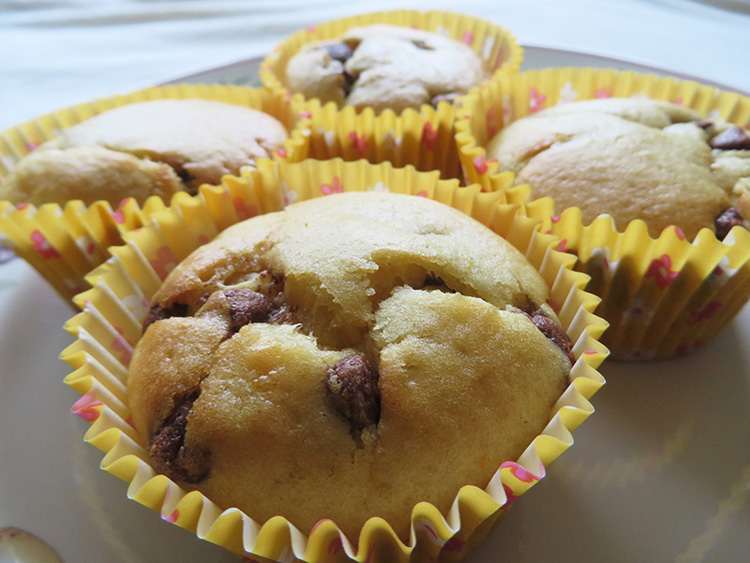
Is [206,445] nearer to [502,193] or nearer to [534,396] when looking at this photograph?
[534,396]

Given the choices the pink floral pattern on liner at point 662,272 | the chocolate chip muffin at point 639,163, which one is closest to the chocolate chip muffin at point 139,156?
the chocolate chip muffin at point 639,163

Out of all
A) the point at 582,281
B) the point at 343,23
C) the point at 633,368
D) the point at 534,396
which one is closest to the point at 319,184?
the point at 582,281

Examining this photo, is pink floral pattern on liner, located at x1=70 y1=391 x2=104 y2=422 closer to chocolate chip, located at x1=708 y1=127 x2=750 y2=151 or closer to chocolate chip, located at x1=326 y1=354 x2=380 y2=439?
chocolate chip, located at x1=326 y1=354 x2=380 y2=439

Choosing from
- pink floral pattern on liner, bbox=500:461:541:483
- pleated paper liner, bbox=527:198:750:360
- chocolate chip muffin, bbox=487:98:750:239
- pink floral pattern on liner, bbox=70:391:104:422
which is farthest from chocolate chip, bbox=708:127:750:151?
pink floral pattern on liner, bbox=70:391:104:422

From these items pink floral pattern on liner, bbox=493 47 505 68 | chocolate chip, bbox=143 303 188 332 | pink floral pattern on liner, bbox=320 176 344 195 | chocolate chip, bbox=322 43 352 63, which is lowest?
pink floral pattern on liner, bbox=320 176 344 195

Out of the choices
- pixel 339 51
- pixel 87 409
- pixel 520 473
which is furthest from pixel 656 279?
Result: pixel 339 51

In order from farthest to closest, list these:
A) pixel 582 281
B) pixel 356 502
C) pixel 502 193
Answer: pixel 502 193 < pixel 582 281 < pixel 356 502
